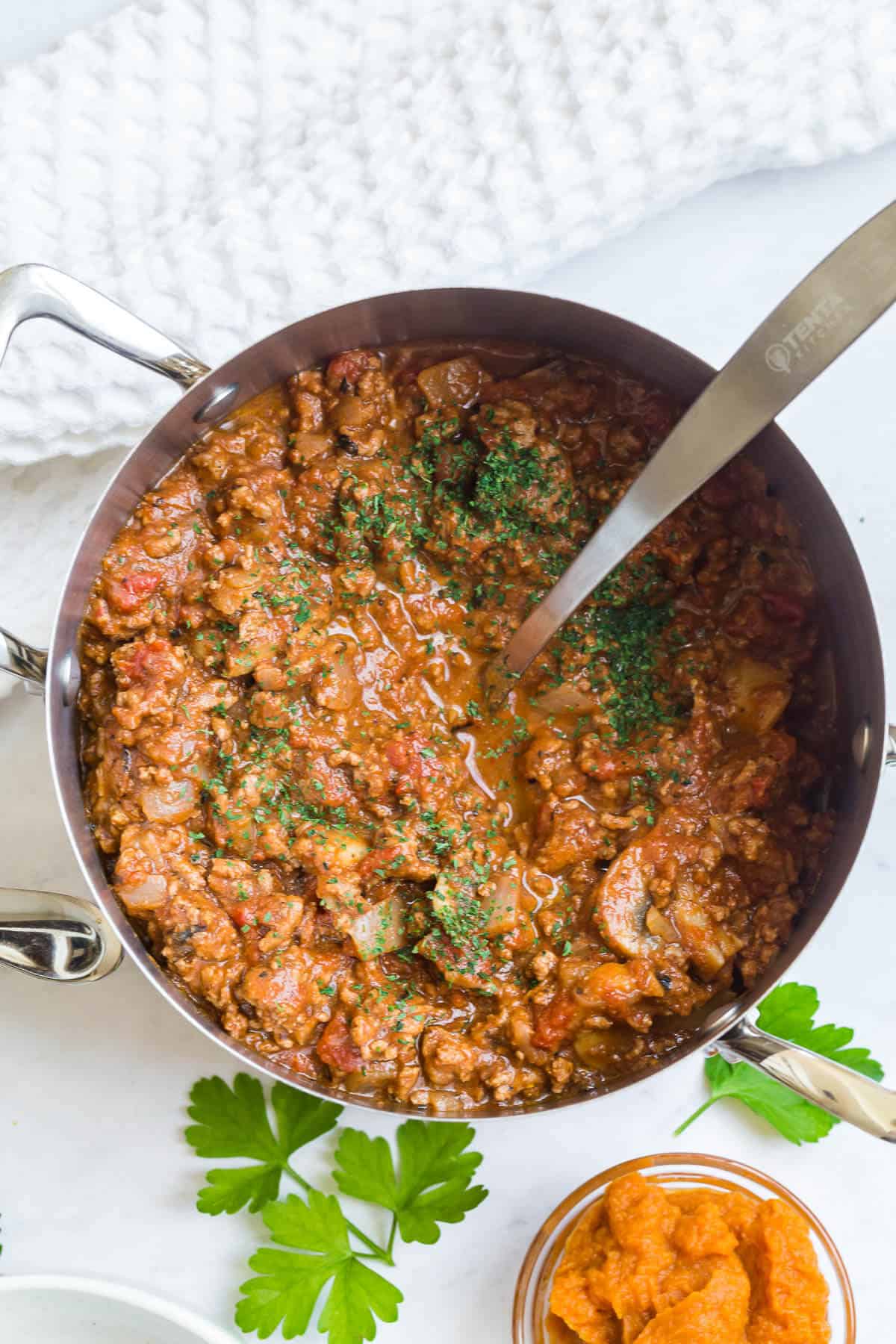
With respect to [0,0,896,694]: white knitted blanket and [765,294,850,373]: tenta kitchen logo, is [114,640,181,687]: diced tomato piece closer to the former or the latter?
[0,0,896,694]: white knitted blanket

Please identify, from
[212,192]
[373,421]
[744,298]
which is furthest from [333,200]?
[744,298]

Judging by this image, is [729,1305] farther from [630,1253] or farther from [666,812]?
[666,812]

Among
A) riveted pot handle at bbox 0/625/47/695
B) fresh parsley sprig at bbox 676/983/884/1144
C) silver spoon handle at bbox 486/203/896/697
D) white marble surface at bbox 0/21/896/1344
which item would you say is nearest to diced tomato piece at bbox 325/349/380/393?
white marble surface at bbox 0/21/896/1344

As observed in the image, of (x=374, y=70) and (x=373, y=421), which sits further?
(x=374, y=70)

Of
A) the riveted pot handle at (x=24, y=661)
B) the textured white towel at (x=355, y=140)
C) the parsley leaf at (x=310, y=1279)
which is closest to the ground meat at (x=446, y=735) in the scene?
the riveted pot handle at (x=24, y=661)

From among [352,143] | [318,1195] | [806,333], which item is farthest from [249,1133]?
[352,143]

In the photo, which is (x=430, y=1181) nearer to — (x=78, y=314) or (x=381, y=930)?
(x=381, y=930)
